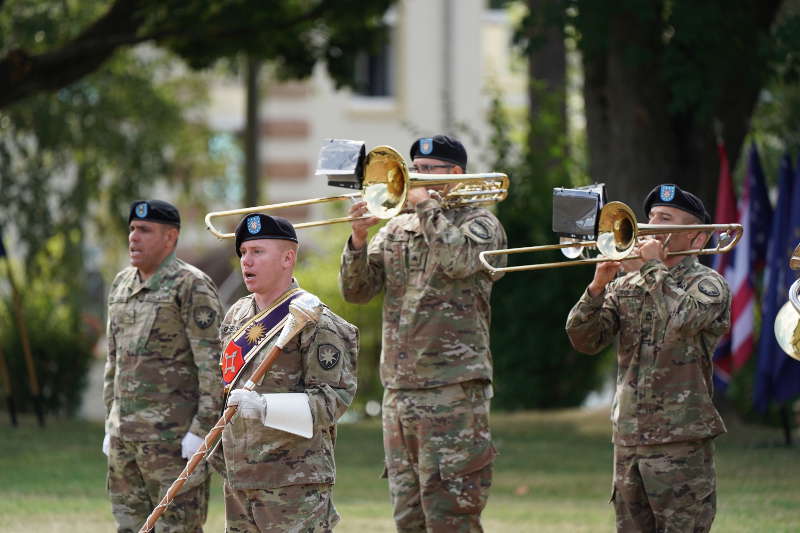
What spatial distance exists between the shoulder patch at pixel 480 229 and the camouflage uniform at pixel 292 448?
1.62 meters

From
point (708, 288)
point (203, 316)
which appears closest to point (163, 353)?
point (203, 316)

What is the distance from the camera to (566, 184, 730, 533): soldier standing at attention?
7.42 metres

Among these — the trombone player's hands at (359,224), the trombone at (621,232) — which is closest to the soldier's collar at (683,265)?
the trombone at (621,232)

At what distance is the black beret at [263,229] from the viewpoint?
21.5 feet

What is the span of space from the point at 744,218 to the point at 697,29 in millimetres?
1909

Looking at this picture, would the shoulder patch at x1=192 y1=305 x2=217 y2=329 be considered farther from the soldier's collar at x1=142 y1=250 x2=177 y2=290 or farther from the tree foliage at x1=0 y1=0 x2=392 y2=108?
the tree foliage at x1=0 y1=0 x2=392 y2=108

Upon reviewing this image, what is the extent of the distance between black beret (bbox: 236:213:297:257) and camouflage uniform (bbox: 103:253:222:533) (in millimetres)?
1545

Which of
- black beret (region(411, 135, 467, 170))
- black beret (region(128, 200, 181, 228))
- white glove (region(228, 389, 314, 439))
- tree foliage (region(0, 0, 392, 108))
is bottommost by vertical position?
white glove (region(228, 389, 314, 439))

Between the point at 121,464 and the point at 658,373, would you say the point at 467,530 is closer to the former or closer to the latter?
the point at 658,373

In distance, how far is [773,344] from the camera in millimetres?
14086

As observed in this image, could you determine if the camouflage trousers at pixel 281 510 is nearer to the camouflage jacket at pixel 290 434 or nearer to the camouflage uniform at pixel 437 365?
the camouflage jacket at pixel 290 434

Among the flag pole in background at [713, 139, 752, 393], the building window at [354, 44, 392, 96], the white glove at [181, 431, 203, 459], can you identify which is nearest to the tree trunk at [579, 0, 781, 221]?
the flag pole in background at [713, 139, 752, 393]

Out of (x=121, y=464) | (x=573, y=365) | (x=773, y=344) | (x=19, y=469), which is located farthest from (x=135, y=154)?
(x=121, y=464)

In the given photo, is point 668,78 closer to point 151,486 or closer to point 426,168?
point 426,168
